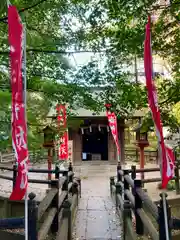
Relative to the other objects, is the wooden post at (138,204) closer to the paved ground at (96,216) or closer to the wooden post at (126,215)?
the wooden post at (126,215)

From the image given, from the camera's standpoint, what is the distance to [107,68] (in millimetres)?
5035

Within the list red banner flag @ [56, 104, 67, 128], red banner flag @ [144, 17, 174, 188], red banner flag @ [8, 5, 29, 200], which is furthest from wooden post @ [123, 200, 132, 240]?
red banner flag @ [56, 104, 67, 128]

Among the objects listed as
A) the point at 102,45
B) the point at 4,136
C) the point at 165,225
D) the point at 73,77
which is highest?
the point at 102,45

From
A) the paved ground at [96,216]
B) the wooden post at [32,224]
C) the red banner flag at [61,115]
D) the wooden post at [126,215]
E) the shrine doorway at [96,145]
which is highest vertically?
the red banner flag at [61,115]

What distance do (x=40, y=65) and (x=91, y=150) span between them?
14771 millimetres

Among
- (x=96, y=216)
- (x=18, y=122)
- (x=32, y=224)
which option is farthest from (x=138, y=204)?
(x=18, y=122)

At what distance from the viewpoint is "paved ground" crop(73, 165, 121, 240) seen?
4.59 meters

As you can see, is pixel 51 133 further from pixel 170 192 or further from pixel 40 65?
pixel 170 192

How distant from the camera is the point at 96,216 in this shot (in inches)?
225

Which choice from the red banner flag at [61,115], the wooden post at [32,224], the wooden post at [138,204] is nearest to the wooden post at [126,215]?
the wooden post at [138,204]

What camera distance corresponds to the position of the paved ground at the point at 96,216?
4586 millimetres

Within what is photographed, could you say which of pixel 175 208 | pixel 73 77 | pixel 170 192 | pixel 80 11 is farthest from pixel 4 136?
pixel 170 192

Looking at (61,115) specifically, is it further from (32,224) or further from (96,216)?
(32,224)

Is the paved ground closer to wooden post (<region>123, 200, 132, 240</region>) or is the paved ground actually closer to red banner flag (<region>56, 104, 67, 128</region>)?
wooden post (<region>123, 200, 132, 240</region>)
